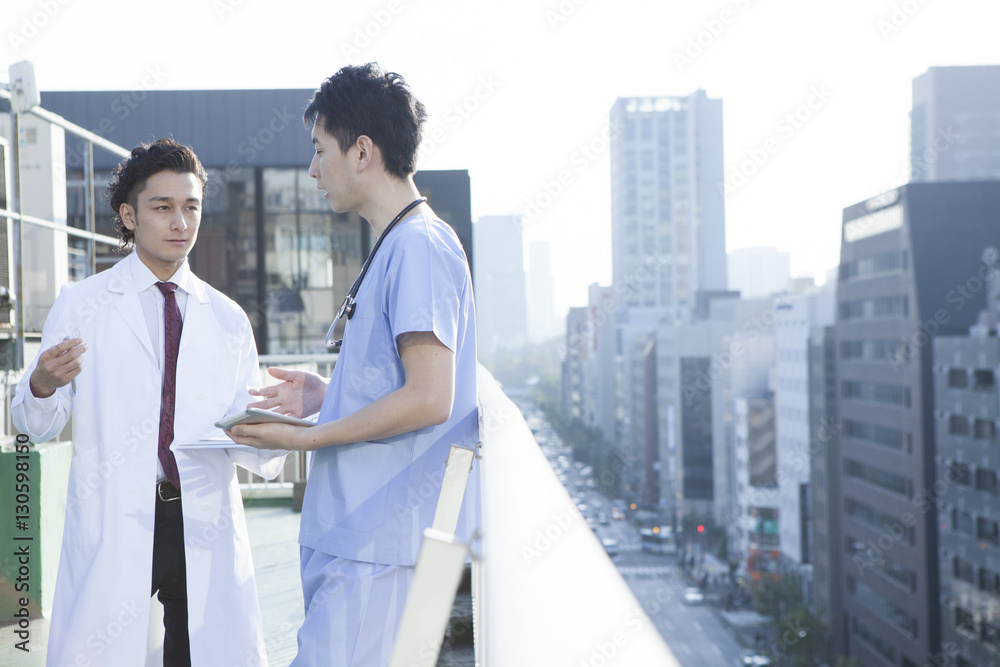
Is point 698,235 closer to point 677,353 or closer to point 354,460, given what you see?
point 677,353

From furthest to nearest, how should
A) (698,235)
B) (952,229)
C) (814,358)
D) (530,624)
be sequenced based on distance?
(698,235) → (814,358) → (952,229) → (530,624)

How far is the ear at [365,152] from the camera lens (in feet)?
3.33

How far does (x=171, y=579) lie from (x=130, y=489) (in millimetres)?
179

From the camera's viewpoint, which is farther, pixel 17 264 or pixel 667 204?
pixel 667 204

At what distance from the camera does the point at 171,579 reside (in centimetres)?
140

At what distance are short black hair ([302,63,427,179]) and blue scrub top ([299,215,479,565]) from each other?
0.10 meters

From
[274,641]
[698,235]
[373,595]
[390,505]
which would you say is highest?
[698,235]

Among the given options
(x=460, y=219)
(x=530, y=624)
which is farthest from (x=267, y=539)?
(x=460, y=219)

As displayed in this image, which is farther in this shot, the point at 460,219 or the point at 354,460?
the point at 460,219

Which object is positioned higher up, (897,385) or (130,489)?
(130,489)

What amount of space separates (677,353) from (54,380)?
48985mm

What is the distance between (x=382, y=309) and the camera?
3.17 ft

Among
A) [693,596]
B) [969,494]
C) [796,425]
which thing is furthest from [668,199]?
[969,494]

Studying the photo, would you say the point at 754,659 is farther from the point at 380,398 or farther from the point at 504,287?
the point at 504,287
